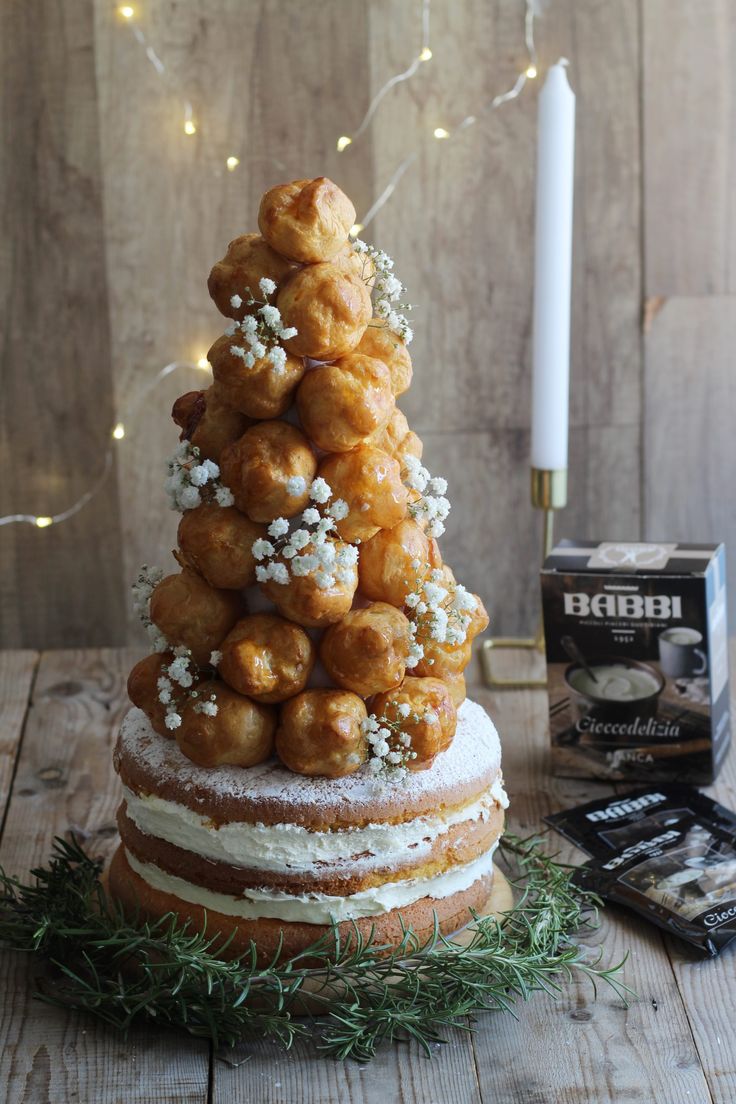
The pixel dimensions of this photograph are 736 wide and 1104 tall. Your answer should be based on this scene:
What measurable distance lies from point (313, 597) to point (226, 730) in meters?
0.11

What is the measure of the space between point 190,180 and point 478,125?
410 mm

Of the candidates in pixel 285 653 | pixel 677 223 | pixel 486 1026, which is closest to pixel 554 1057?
pixel 486 1026

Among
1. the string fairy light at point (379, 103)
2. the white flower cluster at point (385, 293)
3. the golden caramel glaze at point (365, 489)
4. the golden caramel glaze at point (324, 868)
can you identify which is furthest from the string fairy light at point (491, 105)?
the golden caramel glaze at point (324, 868)

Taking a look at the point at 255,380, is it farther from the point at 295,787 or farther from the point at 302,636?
the point at 295,787

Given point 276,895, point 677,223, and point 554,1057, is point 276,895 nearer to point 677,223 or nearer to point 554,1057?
point 554,1057

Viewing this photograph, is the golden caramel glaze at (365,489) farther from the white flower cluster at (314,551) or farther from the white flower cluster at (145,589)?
the white flower cluster at (145,589)

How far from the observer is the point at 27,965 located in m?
0.93

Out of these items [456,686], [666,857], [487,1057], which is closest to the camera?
[487,1057]

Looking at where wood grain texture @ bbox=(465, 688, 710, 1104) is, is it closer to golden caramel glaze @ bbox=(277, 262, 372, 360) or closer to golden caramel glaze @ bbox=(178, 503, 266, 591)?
golden caramel glaze @ bbox=(178, 503, 266, 591)

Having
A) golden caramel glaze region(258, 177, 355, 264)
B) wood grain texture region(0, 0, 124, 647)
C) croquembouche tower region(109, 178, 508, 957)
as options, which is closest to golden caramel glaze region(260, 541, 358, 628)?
croquembouche tower region(109, 178, 508, 957)

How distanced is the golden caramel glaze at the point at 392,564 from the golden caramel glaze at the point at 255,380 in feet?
0.38

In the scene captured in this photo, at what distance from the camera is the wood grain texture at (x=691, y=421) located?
1836mm

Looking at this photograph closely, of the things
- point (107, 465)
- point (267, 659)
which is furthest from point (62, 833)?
point (107, 465)

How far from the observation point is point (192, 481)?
34.8 inches
